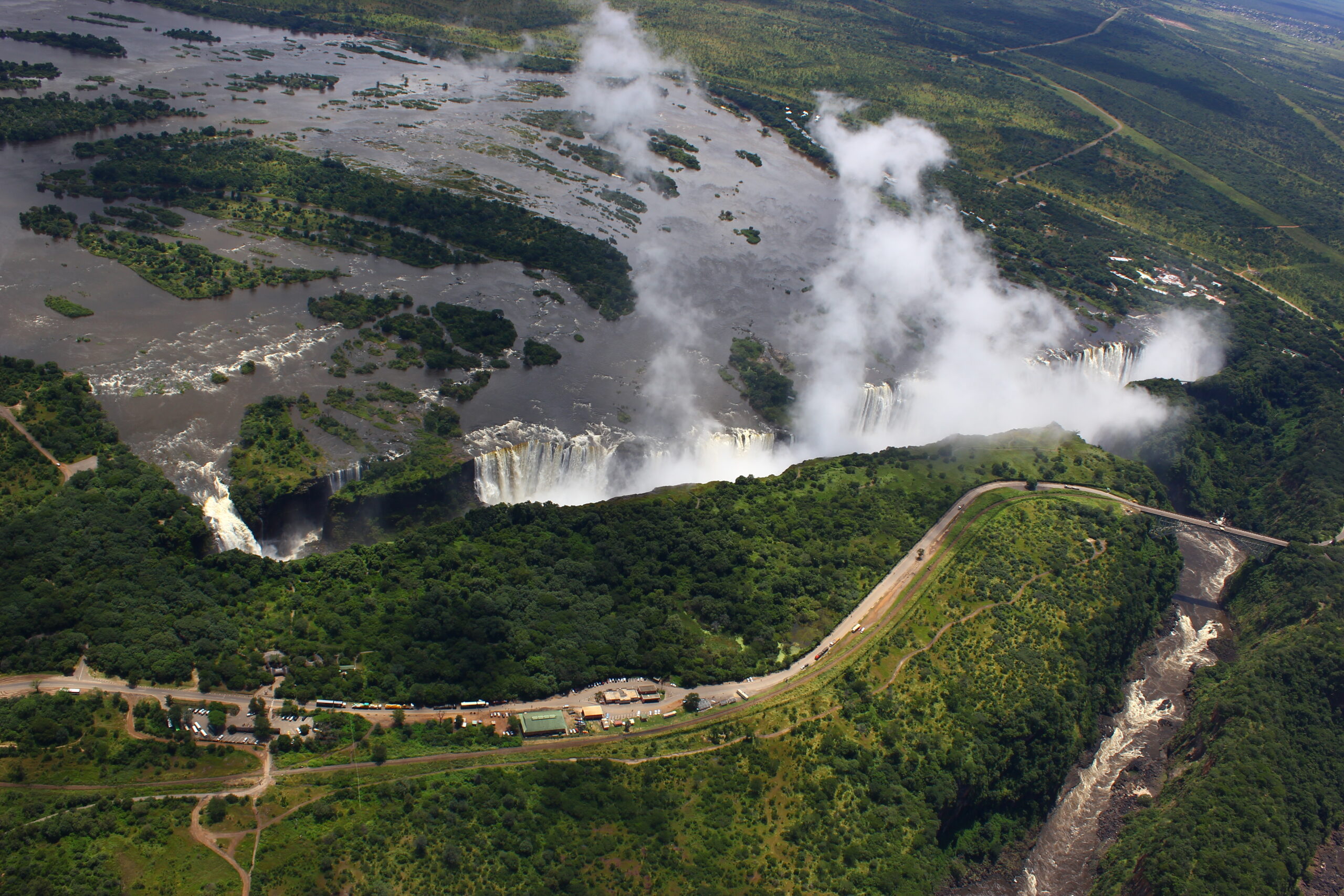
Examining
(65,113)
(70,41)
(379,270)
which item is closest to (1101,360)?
(379,270)

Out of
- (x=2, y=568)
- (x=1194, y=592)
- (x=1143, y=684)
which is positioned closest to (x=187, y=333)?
(x=2, y=568)

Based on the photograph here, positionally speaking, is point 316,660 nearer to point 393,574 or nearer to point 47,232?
point 393,574

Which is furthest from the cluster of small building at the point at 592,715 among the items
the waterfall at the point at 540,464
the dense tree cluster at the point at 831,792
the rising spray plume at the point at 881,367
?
the rising spray plume at the point at 881,367

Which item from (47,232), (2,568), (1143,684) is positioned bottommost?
(1143,684)

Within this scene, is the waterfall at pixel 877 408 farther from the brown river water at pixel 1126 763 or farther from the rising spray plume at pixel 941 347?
the brown river water at pixel 1126 763

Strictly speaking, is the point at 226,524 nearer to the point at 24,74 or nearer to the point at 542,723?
the point at 542,723

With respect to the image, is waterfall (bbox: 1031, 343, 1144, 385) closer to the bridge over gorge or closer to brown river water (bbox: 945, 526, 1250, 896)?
the bridge over gorge

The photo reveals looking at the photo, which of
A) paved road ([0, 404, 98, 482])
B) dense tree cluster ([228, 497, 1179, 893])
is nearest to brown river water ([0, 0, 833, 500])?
paved road ([0, 404, 98, 482])
